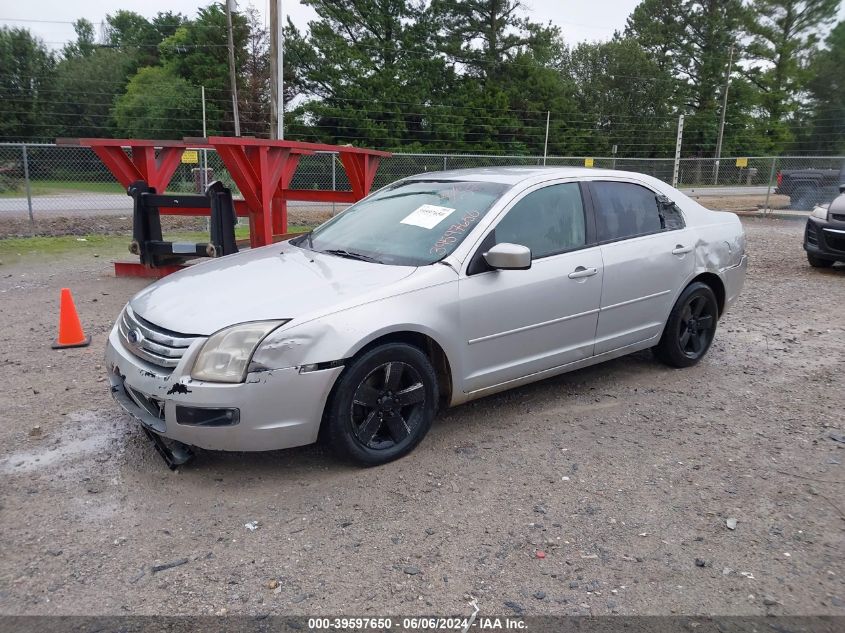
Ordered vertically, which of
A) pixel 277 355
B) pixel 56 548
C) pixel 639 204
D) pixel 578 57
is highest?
pixel 578 57

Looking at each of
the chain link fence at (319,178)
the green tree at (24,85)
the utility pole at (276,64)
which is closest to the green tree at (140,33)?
the green tree at (24,85)

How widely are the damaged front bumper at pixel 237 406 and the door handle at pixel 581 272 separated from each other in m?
1.78

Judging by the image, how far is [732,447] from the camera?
3.98 metres

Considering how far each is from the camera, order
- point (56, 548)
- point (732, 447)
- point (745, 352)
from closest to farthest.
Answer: point (56, 548) → point (732, 447) → point (745, 352)

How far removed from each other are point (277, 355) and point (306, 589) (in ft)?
3.51

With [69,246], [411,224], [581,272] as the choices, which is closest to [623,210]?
[581,272]

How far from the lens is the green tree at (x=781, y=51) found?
2000 inches

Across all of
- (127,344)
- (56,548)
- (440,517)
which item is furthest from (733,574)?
(127,344)

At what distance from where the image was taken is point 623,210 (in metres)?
4.84

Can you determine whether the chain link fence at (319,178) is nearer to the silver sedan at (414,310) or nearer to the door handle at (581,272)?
the silver sedan at (414,310)

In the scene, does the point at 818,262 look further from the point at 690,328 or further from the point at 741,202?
the point at 741,202

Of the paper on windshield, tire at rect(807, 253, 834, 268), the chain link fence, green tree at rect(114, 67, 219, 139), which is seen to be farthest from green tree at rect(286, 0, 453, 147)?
the paper on windshield

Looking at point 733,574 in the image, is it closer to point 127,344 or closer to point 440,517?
point 440,517

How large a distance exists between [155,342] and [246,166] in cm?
469
